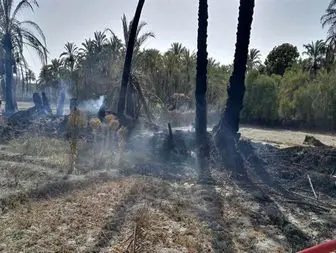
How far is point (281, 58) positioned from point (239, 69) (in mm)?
38349

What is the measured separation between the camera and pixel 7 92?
20.3 meters

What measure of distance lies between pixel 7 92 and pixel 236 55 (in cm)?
1479

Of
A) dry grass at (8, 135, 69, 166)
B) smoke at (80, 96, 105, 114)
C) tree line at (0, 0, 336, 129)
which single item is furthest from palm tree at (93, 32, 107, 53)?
dry grass at (8, 135, 69, 166)

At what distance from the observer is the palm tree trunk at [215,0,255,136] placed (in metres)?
9.27

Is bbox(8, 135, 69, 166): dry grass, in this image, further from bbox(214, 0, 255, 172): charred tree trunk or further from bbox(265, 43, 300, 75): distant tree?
bbox(265, 43, 300, 75): distant tree

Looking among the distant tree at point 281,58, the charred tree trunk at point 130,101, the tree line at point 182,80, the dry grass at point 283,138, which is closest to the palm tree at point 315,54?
the distant tree at point 281,58

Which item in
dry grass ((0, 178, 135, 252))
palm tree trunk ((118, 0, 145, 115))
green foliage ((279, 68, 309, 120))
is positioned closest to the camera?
dry grass ((0, 178, 135, 252))

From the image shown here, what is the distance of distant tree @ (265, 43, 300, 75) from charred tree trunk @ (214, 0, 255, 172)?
36.9 meters

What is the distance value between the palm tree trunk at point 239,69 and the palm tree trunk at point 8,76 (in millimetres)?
13084

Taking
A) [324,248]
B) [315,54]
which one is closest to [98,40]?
→ [315,54]

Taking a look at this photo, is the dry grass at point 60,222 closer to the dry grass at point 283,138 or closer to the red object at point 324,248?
the red object at point 324,248

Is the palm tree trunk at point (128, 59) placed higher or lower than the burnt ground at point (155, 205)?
higher

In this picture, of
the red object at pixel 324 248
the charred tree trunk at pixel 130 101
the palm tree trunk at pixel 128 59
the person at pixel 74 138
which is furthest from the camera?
the charred tree trunk at pixel 130 101

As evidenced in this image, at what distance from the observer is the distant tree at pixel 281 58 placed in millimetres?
45125
